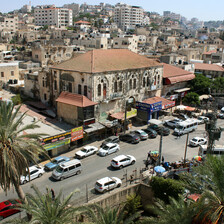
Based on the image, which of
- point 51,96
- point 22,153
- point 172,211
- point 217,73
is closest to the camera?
point 172,211

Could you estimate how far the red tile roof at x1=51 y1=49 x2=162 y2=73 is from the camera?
39.9 m

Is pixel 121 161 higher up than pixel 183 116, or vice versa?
pixel 183 116

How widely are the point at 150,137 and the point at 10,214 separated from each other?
23.3 metres

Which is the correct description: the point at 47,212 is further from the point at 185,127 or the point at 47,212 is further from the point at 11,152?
the point at 185,127

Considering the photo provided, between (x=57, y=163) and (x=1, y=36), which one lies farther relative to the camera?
(x=1, y=36)

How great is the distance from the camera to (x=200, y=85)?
56781 millimetres

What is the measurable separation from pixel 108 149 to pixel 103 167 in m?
3.48

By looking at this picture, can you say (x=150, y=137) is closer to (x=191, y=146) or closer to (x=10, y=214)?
(x=191, y=146)

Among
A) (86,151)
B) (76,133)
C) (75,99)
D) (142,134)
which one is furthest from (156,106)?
(86,151)

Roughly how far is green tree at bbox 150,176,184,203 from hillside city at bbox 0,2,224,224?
0.09 meters

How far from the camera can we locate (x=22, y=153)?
59.0 ft

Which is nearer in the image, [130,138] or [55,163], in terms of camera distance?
[55,163]

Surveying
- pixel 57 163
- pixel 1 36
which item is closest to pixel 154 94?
pixel 57 163

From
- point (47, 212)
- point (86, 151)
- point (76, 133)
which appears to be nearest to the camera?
point (47, 212)
